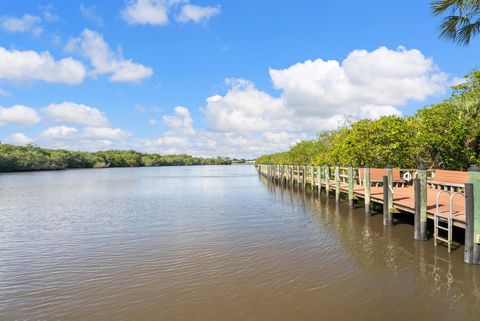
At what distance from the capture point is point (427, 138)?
1445cm

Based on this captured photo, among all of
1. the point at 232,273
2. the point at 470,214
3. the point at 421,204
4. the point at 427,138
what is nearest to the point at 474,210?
the point at 470,214

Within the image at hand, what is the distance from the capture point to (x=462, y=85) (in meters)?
17.2

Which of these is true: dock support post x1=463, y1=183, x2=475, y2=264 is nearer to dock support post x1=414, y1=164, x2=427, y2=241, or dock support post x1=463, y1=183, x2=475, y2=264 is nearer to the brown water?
the brown water

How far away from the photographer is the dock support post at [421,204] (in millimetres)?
8422

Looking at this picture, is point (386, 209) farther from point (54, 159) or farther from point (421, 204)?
point (54, 159)

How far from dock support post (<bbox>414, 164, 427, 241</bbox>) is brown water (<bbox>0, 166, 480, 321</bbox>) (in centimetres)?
35

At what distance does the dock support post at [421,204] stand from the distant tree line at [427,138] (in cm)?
676

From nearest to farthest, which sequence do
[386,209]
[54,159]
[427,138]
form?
[386,209], [427,138], [54,159]

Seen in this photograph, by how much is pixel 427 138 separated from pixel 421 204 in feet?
23.6

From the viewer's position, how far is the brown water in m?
5.25

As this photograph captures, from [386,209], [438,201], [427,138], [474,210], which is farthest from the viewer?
[427,138]

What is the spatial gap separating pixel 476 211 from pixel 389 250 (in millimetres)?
2454

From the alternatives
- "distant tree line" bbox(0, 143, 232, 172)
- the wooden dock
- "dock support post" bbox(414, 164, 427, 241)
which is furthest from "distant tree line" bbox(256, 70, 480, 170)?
"distant tree line" bbox(0, 143, 232, 172)

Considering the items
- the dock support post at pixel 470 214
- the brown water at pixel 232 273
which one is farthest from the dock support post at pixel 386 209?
the dock support post at pixel 470 214
